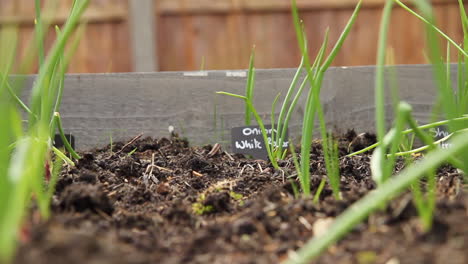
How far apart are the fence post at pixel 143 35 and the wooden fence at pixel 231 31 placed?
0.03m

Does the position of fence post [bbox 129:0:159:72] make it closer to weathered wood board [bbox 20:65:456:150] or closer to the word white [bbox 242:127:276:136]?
weathered wood board [bbox 20:65:456:150]

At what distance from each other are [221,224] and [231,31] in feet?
9.87

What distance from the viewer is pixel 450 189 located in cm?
68

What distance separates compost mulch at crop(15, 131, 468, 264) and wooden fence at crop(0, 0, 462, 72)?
263 centimetres

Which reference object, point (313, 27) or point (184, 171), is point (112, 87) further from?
point (313, 27)

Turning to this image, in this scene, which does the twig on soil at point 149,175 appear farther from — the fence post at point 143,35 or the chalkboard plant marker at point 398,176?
the fence post at point 143,35

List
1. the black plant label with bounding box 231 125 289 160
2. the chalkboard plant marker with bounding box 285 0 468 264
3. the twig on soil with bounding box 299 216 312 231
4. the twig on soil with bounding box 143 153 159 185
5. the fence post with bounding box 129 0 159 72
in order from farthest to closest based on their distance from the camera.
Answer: the fence post with bounding box 129 0 159 72
the black plant label with bounding box 231 125 289 160
the twig on soil with bounding box 143 153 159 185
the twig on soil with bounding box 299 216 312 231
the chalkboard plant marker with bounding box 285 0 468 264

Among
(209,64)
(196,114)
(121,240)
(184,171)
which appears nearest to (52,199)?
(121,240)

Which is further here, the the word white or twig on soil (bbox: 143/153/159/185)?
the the word white

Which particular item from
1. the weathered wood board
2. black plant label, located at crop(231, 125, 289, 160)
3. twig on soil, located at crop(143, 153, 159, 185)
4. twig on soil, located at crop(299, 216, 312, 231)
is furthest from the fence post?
twig on soil, located at crop(299, 216, 312, 231)

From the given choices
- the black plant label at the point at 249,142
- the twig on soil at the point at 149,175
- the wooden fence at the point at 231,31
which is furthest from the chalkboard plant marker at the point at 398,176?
the wooden fence at the point at 231,31

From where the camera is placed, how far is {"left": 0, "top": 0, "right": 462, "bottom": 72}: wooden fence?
11.4 feet

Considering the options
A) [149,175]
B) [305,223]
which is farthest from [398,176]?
[149,175]

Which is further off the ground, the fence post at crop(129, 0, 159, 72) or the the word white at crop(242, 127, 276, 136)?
the fence post at crop(129, 0, 159, 72)
